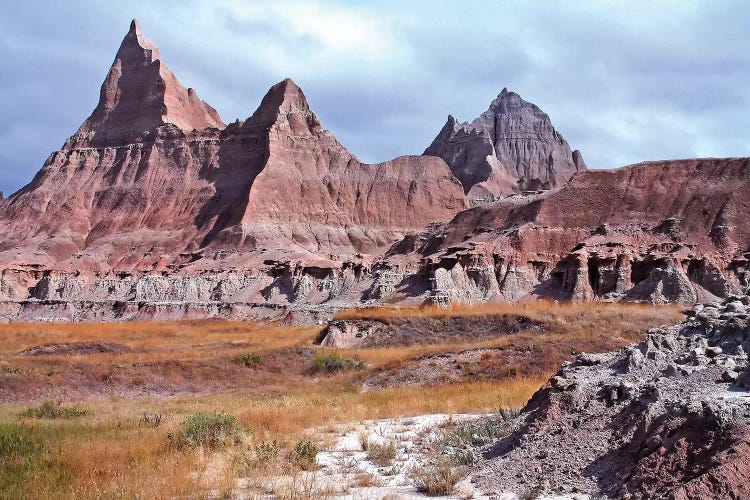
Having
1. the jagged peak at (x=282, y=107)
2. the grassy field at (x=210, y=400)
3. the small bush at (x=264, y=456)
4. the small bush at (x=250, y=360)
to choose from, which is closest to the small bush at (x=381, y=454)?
the grassy field at (x=210, y=400)

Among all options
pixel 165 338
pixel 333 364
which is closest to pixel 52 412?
pixel 333 364

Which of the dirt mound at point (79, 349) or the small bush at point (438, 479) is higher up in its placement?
the small bush at point (438, 479)

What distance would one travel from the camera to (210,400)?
18578 mm

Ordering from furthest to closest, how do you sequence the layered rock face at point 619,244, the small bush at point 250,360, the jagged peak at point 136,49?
the jagged peak at point 136,49 < the layered rock face at point 619,244 < the small bush at point 250,360

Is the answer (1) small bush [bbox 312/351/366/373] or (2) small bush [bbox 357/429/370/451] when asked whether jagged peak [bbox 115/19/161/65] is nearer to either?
(1) small bush [bbox 312/351/366/373]

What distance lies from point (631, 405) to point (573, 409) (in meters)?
0.94

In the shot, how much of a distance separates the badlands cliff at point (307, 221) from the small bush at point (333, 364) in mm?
26800

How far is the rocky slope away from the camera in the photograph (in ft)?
20.8

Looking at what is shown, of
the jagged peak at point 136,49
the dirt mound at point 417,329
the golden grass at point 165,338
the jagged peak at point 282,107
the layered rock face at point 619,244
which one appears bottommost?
the golden grass at point 165,338

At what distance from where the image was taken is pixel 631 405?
28.0 feet

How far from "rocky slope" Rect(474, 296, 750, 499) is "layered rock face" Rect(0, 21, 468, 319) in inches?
3357

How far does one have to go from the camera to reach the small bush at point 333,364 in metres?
25.3

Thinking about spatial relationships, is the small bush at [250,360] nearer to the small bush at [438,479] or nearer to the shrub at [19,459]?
the shrub at [19,459]

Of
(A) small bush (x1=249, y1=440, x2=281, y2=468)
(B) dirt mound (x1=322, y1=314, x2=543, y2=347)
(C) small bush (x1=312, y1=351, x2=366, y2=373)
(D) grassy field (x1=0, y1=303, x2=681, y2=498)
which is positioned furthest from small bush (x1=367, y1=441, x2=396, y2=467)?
(B) dirt mound (x1=322, y1=314, x2=543, y2=347)
